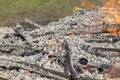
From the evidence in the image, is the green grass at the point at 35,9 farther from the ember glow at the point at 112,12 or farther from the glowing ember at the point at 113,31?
the glowing ember at the point at 113,31

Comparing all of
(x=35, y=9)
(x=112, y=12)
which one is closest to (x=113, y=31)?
(x=112, y=12)

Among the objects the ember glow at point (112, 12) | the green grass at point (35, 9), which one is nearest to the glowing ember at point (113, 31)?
the ember glow at point (112, 12)

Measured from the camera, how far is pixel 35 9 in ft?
78.7

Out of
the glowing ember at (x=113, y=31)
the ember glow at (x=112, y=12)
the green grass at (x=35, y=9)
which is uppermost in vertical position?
the green grass at (x=35, y=9)

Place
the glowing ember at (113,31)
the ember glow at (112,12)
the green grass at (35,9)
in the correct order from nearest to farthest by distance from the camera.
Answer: the glowing ember at (113,31) → the ember glow at (112,12) → the green grass at (35,9)

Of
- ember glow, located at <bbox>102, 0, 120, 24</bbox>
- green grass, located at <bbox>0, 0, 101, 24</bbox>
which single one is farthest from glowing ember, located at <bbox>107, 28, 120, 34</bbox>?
green grass, located at <bbox>0, 0, 101, 24</bbox>

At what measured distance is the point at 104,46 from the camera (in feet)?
45.5

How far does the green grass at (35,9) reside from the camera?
75.2 ft

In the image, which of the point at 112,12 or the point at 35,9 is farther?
the point at 35,9

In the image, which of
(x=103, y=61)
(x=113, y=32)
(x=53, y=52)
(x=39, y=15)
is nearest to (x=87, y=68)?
(x=103, y=61)

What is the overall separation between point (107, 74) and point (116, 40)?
2489 millimetres

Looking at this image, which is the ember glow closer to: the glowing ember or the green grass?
the glowing ember

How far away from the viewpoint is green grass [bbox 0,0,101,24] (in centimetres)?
2291

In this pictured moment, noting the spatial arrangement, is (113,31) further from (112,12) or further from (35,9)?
(35,9)
